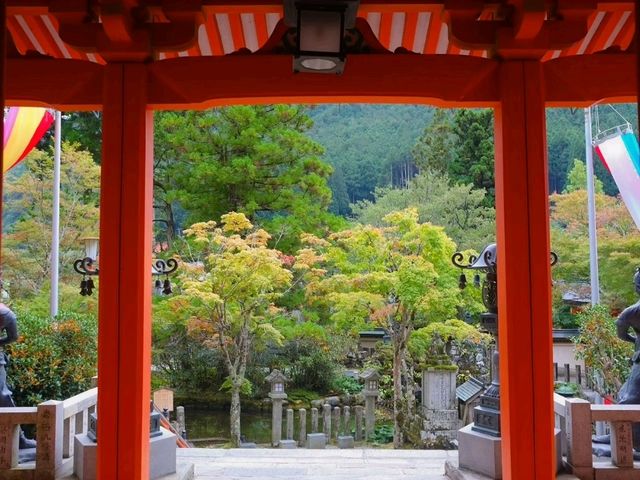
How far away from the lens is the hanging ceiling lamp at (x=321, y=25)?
192cm

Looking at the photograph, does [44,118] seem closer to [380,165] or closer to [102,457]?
[102,457]

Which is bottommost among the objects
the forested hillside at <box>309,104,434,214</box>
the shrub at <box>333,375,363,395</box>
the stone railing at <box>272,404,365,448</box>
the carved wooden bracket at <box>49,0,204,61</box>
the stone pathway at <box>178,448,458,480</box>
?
the stone railing at <box>272,404,365,448</box>

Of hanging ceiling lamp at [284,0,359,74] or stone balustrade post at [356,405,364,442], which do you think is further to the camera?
stone balustrade post at [356,405,364,442]

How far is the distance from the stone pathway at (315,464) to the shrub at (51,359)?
139 centimetres

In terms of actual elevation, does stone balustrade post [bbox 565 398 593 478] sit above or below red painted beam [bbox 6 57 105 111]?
below

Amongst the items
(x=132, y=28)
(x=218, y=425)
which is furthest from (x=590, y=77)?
(x=218, y=425)

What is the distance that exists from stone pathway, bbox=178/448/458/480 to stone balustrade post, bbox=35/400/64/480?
1064 mm

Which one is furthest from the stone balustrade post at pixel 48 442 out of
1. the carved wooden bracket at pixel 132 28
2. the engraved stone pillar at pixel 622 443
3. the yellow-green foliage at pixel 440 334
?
the yellow-green foliage at pixel 440 334

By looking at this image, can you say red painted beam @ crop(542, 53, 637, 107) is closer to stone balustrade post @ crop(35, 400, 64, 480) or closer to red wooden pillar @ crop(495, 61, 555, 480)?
red wooden pillar @ crop(495, 61, 555, 480)

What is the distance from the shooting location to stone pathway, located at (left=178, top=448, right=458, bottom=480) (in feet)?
13.2

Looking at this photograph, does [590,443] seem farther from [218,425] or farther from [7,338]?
[218,425]

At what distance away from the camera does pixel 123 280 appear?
8.08 ft

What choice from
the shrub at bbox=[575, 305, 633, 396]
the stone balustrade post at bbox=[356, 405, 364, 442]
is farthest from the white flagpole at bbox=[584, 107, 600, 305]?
the stone balustrade post at bbox=[356, 405, 364, 442]

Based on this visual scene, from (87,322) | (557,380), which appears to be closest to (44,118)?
(87,322)
